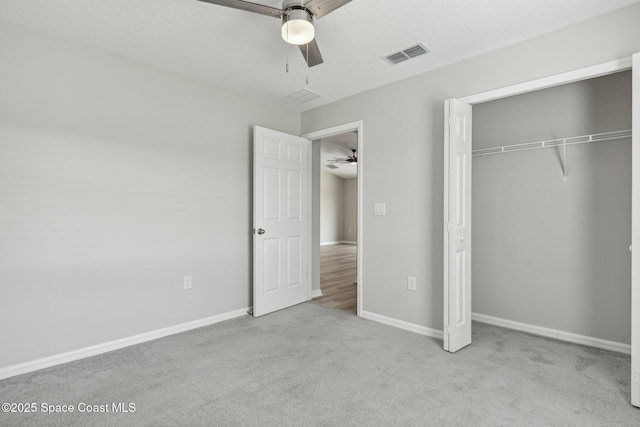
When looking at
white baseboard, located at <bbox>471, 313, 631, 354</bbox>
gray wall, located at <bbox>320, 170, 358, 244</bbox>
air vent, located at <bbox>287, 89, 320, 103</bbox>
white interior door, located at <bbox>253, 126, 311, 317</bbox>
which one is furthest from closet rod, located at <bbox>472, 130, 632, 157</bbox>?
gray wall, located at <bbox>320, 170, 358, 244</bbox>

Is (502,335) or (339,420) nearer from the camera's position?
(339,420)

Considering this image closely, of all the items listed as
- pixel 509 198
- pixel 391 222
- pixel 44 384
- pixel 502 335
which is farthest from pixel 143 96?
pixel 502 335

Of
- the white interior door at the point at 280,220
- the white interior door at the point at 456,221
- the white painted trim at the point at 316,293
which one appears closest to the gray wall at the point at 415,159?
the white interior door at the point at 456,221

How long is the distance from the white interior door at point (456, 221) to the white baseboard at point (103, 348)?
2228 millimetres

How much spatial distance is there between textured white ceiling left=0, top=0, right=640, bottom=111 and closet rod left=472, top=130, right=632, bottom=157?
38.6 inches

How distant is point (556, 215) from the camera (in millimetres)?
3057

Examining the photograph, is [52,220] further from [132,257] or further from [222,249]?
[222,249]

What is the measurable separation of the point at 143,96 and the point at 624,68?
3666mm

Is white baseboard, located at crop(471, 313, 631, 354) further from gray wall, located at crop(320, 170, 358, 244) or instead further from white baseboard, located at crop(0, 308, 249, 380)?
gray wall, located at crop(320, 170, 358, 244)

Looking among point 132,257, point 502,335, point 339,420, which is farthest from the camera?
point 502,335

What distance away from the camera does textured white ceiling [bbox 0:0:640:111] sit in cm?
215

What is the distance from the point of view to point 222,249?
3547mm

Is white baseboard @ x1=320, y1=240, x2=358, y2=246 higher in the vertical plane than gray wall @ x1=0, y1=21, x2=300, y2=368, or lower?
lower

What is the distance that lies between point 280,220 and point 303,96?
1.44 meters
